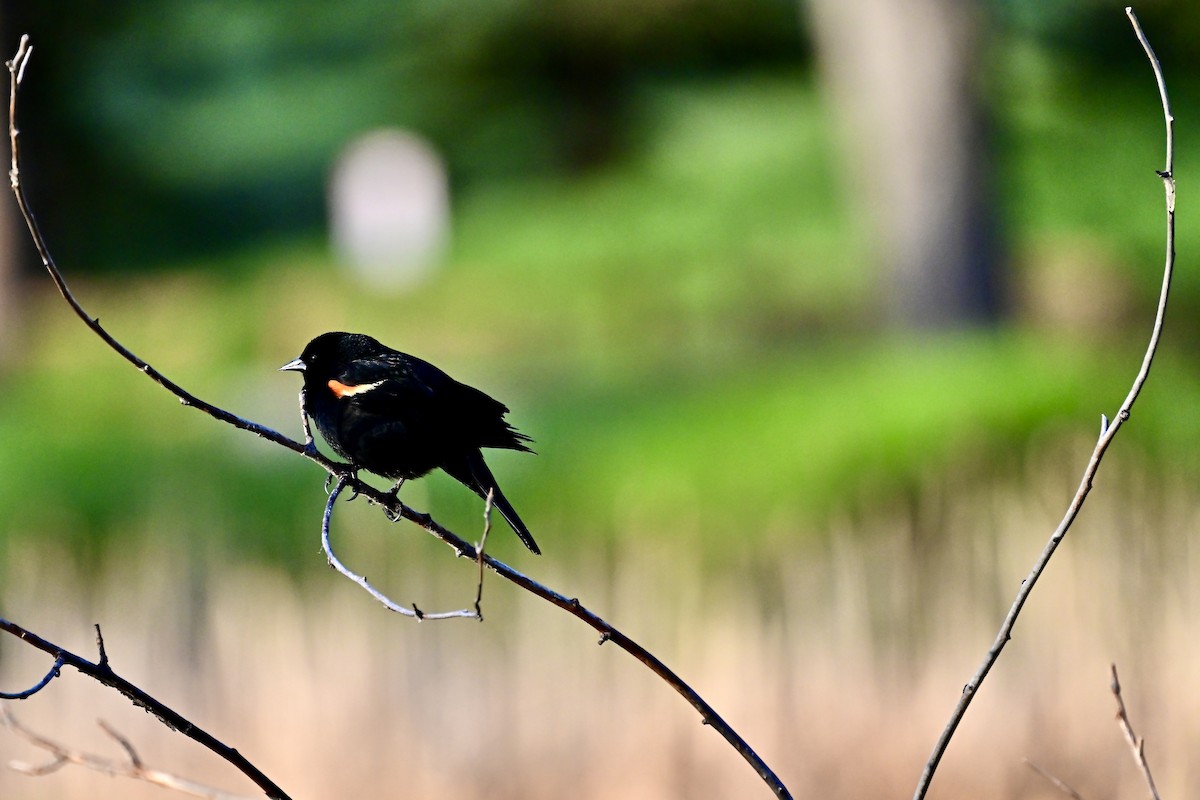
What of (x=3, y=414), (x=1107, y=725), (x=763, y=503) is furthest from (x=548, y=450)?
(x=3, y=414)

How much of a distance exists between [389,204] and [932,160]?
7605 millimetres

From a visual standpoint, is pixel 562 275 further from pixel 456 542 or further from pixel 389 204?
pixel 456 542

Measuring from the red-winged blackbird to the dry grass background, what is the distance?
92.6 inches

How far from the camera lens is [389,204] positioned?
585 inches

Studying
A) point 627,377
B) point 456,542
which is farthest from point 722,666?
point 627,377

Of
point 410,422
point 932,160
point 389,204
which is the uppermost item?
point 389,204

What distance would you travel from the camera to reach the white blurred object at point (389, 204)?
1416cm

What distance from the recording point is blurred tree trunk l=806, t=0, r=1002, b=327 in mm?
8477

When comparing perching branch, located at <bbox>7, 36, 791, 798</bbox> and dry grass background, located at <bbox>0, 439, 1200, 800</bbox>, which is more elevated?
perching branch, located at <bbox>7, 36, 791, 798</bbox>

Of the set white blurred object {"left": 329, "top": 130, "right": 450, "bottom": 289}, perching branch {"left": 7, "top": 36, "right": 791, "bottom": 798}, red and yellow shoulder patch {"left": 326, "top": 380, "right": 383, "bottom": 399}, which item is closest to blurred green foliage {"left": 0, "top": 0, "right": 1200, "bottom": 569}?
white blurred object {"left": 329, "top": 130, "right": 450, "bottom": 289}

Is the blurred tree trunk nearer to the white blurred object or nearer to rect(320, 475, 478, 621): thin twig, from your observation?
the white blurred object

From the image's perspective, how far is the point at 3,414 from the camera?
8797 millimetres

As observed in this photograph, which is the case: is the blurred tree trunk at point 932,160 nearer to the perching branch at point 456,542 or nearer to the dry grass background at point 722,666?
the dry grass background at point 722,666

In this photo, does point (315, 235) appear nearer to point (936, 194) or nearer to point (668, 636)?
point (936, 194)
